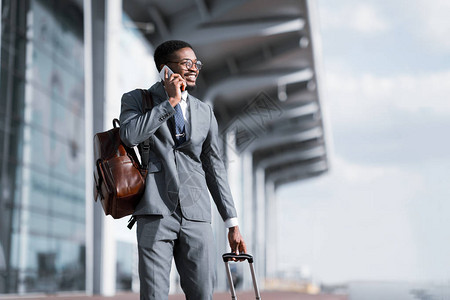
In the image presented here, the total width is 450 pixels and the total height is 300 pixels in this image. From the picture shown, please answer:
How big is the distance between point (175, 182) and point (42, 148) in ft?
41.3

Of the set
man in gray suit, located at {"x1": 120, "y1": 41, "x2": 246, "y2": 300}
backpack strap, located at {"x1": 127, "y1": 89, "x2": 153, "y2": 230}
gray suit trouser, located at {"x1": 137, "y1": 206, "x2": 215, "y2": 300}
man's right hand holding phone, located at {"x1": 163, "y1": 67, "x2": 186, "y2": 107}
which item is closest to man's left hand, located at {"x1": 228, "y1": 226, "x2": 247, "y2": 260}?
man in gray suit, located at {"x1": 120, "y1": 41, "x2": 246, "y2": 300}

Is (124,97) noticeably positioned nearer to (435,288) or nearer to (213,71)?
(435,288)

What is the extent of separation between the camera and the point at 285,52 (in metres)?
22.7

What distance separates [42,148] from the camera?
1449 cm

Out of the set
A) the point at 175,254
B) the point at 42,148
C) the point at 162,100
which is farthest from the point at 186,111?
the point at 42,148

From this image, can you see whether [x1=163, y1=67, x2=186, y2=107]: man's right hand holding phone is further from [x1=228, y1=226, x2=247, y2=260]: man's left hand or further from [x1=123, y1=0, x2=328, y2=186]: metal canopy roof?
[x1=123, y1=0, x2=328, y2=186]: metal canopy roof

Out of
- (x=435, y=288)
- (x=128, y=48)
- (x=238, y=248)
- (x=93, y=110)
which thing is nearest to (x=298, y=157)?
(x=128, y=48)

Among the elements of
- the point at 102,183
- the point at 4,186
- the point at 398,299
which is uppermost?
the point at 4,186

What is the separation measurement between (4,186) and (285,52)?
12797 mm

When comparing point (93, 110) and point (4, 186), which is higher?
point (93, 110)

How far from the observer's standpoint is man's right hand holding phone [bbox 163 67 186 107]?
2.56 m

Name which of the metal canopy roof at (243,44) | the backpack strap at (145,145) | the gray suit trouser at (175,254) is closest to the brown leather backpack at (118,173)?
the backpack strap at (145,145)

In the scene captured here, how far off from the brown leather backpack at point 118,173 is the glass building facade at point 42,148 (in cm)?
1037

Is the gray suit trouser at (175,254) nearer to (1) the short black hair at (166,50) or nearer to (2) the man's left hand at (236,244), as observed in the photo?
(2) the man's left hand at (236,244)
